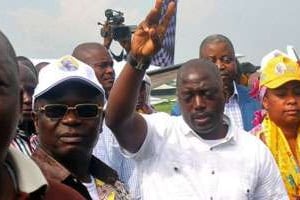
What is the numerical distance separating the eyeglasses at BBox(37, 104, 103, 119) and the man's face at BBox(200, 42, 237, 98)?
8.72ft

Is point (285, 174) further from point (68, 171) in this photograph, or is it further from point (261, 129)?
point (68, 171)

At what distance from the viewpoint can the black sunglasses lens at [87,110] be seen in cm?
247

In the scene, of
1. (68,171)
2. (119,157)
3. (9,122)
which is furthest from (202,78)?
(9,122)

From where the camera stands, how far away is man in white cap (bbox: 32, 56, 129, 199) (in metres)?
2.47

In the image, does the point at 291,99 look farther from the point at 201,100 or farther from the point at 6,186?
the point at 6,186

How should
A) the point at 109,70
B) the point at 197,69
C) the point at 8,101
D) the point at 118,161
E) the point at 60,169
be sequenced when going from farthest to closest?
the point at 109,70 → the point at 118,161 → the point at 197,69 → the point at 60,169 → the point at 8,101

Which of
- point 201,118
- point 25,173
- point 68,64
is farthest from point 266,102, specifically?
point 25,173

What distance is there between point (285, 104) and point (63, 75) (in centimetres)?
190

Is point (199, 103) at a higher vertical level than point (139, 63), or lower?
lower

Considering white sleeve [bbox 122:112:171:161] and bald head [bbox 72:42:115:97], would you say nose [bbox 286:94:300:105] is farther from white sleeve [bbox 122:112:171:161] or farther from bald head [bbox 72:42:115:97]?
bald head [bbox 72:42:115:97]

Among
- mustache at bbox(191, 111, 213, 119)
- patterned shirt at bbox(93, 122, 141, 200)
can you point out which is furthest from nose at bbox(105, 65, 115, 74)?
mustache at bbox(191, 111, 213, 119)

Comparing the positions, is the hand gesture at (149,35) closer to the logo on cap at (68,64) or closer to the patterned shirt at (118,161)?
the logo on cap at (68,64)

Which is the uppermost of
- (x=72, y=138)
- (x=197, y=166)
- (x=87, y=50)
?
(x=87, y=50)

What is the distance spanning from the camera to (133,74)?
290cm
